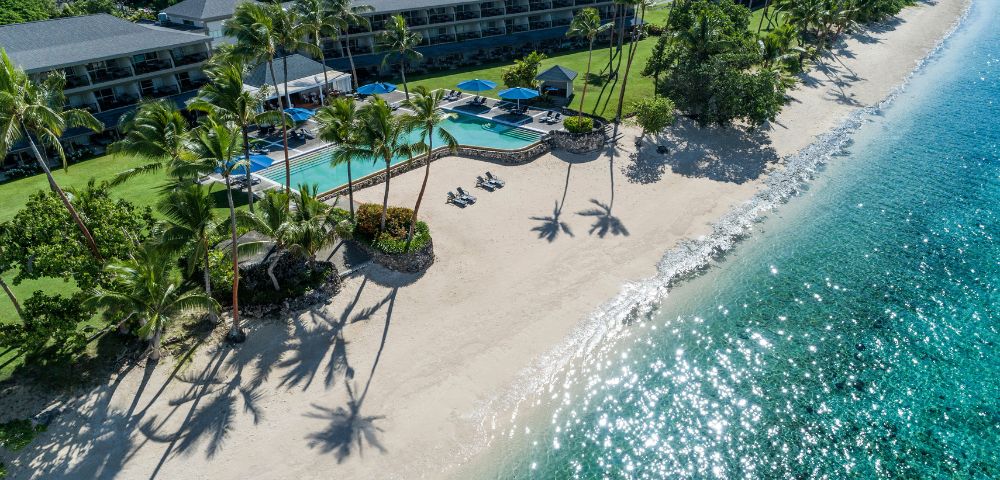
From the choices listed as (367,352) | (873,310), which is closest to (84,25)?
(367,352)

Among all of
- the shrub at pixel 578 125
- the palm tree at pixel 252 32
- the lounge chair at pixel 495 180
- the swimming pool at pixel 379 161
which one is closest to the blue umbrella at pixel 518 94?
the swimming pool at pixel 379 161

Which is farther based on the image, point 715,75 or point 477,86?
point 477,86

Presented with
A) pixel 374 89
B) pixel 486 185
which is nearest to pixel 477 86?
pixel 374 89

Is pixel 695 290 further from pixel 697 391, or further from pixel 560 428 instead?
pixel 560 428

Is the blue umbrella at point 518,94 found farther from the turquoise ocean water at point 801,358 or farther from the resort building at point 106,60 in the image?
the resort building at point 106,60

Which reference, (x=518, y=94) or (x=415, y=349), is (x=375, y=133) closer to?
(x=415, y=349)

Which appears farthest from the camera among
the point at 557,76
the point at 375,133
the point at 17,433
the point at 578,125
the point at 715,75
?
the point at 557,76
